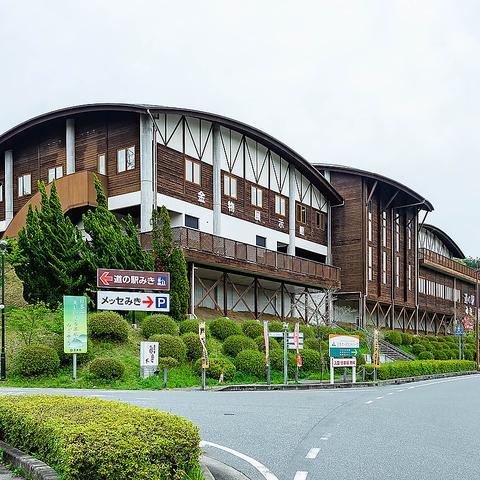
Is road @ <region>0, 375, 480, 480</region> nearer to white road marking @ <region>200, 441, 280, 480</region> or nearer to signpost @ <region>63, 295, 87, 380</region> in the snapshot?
white road marking @ <region>200, 441, 280, 480</region>

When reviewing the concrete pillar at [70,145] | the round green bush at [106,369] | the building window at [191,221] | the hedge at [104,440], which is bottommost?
the round green bush at [106,369]

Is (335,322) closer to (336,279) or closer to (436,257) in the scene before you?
(336,279)

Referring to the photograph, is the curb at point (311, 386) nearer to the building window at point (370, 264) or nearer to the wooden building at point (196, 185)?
the wooden building at point (196, 185)

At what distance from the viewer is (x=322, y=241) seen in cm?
4700

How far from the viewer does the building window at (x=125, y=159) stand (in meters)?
33.6

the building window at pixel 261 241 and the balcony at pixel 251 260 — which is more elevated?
the building window at pixel 261 241

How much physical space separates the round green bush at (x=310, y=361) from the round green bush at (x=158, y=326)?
6138 mm

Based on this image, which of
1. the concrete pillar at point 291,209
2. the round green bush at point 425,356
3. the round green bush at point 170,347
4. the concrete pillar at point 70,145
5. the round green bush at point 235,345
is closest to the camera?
the round green bush at point 170,347

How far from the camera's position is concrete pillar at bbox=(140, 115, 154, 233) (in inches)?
1266

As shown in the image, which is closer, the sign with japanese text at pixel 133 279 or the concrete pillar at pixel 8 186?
the sign with japanese text at pixel 133 279

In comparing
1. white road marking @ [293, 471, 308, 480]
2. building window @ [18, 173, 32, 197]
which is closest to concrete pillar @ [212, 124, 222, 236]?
building window @ [18, 173, 32, 197]

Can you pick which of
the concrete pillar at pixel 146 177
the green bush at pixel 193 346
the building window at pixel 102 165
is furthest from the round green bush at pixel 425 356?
the building window at pixel 102 165

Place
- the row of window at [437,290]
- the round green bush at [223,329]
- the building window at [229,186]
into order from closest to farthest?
the round green bush at [223,329], the building window at [229,186], the row of window at [437,290]

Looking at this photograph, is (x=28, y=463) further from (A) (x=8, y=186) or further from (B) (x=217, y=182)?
(A) (x=8, y=186)
